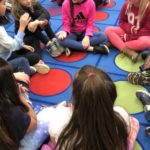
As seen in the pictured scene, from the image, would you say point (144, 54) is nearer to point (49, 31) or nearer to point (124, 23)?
point (124, 23)

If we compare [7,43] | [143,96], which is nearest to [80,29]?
[7,43]

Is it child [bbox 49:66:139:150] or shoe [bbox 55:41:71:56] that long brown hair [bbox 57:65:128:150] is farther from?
shoe [bbox 55:41:71:56]

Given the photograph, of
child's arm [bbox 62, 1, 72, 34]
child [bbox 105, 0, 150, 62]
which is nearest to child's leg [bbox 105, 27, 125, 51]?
child [bbox 105, 0, 150, 62]

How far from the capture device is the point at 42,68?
1.83 metres

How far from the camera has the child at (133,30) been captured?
1.88 meters

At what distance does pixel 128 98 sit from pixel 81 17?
774mm

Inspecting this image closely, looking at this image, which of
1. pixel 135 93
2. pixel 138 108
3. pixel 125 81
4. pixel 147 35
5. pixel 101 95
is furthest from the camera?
pixel 147 35

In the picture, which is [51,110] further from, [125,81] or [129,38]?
[129,38]

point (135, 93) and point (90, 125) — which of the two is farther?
point (135, 93)

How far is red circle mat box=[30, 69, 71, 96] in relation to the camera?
5.56ft

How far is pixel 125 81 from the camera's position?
172cm

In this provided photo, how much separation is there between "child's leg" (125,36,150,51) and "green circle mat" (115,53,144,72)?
79 millimetres

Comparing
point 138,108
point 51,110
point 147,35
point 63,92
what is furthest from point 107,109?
point 147,35

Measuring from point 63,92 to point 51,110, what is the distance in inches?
12.3
